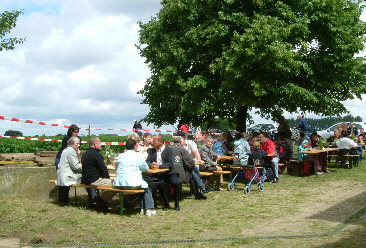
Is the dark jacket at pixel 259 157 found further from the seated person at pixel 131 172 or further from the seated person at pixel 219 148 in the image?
the seated person at pixel 131 172

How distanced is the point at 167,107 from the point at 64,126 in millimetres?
11897

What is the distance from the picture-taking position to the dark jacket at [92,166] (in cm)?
984

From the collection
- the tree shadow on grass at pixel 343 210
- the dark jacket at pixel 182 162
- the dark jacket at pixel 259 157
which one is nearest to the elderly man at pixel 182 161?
the dark jacket at pixel 182 162

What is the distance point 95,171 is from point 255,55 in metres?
12.8

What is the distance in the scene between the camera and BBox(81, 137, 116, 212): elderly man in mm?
9742

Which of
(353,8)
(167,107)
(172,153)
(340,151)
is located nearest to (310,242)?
(172,153)

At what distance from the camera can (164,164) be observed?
33.9 feet

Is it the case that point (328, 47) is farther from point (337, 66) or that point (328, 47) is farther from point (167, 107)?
point (167, 107)

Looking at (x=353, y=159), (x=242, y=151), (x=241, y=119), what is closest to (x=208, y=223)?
(x=242, y=151)

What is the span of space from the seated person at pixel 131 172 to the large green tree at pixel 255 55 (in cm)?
1220

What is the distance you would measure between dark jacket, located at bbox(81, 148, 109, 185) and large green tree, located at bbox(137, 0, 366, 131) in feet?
39.8

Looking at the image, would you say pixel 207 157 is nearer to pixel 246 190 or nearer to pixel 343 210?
pixel 246 190

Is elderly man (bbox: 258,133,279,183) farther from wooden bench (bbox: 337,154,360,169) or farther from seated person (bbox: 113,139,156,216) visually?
seated person (bbox: 113,139,156,216)

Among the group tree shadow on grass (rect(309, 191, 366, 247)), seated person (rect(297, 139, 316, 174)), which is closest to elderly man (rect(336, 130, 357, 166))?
seated person (rect(297, 139, 316, 174))
